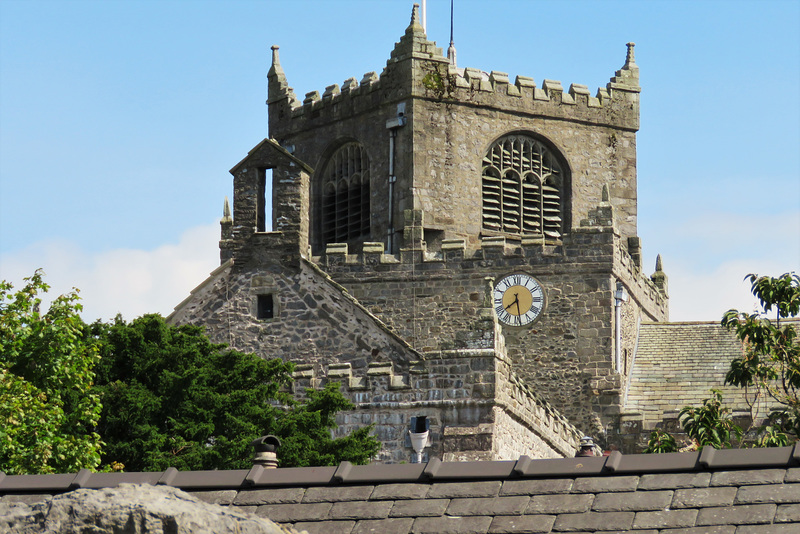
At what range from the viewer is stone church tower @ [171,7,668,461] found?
29172 mm

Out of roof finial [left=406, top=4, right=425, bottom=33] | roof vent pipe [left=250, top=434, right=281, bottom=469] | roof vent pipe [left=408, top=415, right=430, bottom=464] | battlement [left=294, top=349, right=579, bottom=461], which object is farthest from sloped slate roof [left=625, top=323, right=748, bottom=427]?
roof vent pipe [left=250, top=434, right=281, bottom=469]

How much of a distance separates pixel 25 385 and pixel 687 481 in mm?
15137

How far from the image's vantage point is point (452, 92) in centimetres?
4503

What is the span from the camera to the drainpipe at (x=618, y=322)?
137 feet

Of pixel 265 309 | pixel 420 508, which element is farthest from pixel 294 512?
pixel 265 309

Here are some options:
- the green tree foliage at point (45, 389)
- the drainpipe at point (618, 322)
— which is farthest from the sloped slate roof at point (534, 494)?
the drainpipe at point (618, 322)

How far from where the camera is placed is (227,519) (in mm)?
9484

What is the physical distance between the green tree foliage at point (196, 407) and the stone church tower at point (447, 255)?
194cm

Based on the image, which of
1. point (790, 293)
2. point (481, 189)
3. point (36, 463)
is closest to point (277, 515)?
point (36, 463)

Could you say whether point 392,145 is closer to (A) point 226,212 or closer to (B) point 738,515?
(A) point 226,212

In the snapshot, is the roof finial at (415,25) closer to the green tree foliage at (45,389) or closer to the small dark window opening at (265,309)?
the small dark window opening at (265,309)

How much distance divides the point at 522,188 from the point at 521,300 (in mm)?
5231

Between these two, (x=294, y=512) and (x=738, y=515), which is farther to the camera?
(x=294, y=512)

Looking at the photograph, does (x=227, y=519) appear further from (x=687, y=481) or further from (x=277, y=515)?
(x=687, y=481)
